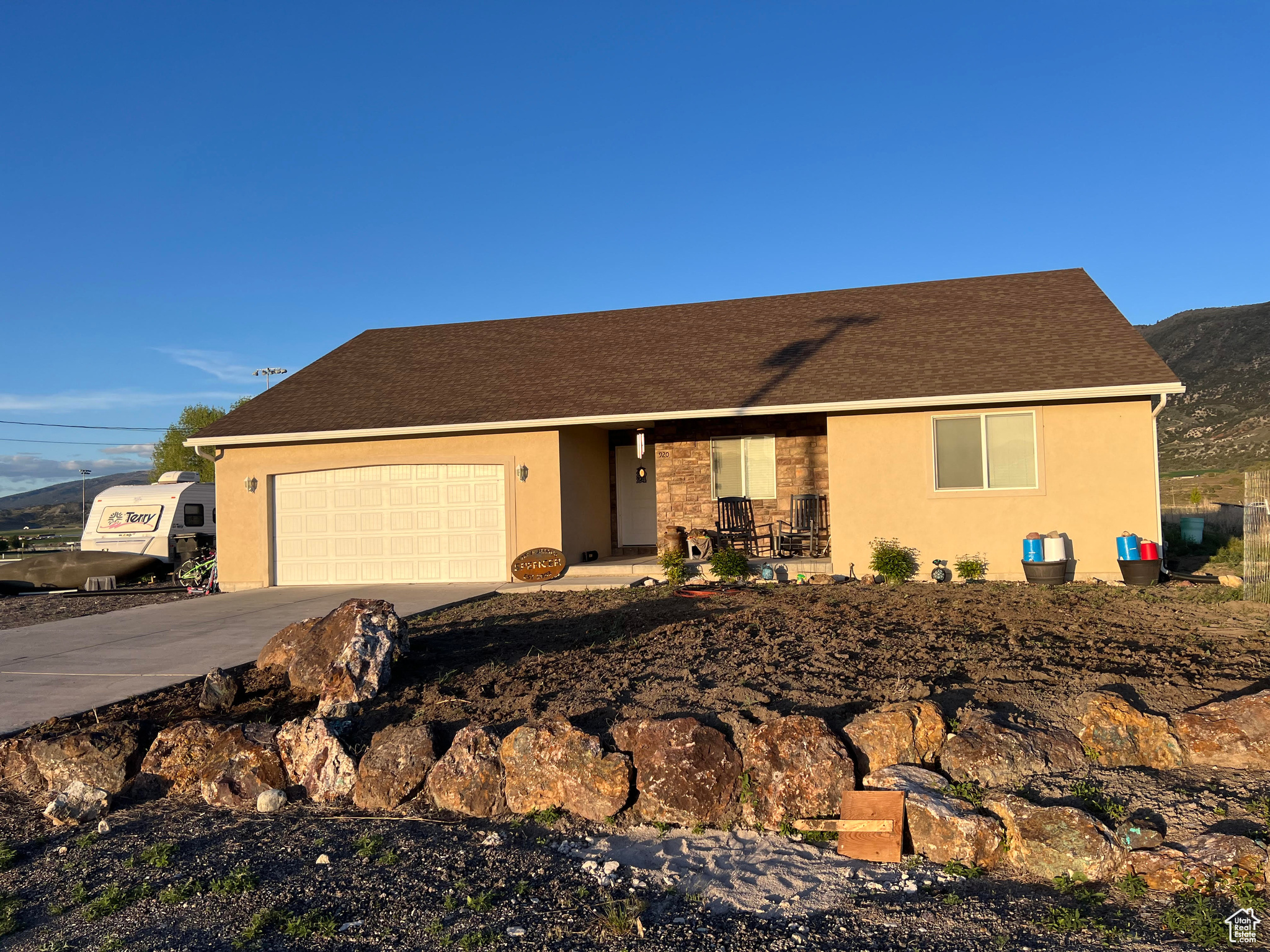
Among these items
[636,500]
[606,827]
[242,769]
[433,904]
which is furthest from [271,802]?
[636,500]

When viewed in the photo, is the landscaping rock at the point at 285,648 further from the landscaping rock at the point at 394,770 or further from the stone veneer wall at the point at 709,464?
the stone veneer wall at the point at 709,464

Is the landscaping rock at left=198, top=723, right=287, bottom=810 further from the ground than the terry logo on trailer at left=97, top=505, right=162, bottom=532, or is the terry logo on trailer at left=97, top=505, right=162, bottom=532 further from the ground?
the terry logo on trailer at left=97, top=505, right=162, bottom=532

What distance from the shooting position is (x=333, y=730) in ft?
17.8

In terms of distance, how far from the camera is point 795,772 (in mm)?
4602

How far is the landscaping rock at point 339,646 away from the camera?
20.5ft

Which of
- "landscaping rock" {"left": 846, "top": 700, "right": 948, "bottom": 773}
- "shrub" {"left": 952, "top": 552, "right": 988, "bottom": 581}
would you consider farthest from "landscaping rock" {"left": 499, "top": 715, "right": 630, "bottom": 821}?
"shrub" {"left": 952, "top": 552, "right": 988, "bottom": 581}

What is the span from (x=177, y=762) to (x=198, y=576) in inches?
437

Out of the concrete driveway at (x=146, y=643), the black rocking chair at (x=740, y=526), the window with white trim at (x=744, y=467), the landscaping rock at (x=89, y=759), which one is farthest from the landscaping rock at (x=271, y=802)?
the window with white trim at (x=744, y=467)

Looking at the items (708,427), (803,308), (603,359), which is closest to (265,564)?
(603,359)

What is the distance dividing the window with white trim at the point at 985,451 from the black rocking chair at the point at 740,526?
3.08 m

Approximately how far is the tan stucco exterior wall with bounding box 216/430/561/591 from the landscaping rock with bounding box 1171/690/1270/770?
9.71 metres

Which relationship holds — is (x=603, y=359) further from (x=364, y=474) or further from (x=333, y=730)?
(x=333, y=730)

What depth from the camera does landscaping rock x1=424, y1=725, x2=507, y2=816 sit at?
4.88 metres

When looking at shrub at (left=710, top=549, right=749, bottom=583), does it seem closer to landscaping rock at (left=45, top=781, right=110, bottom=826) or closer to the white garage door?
the white garage door
